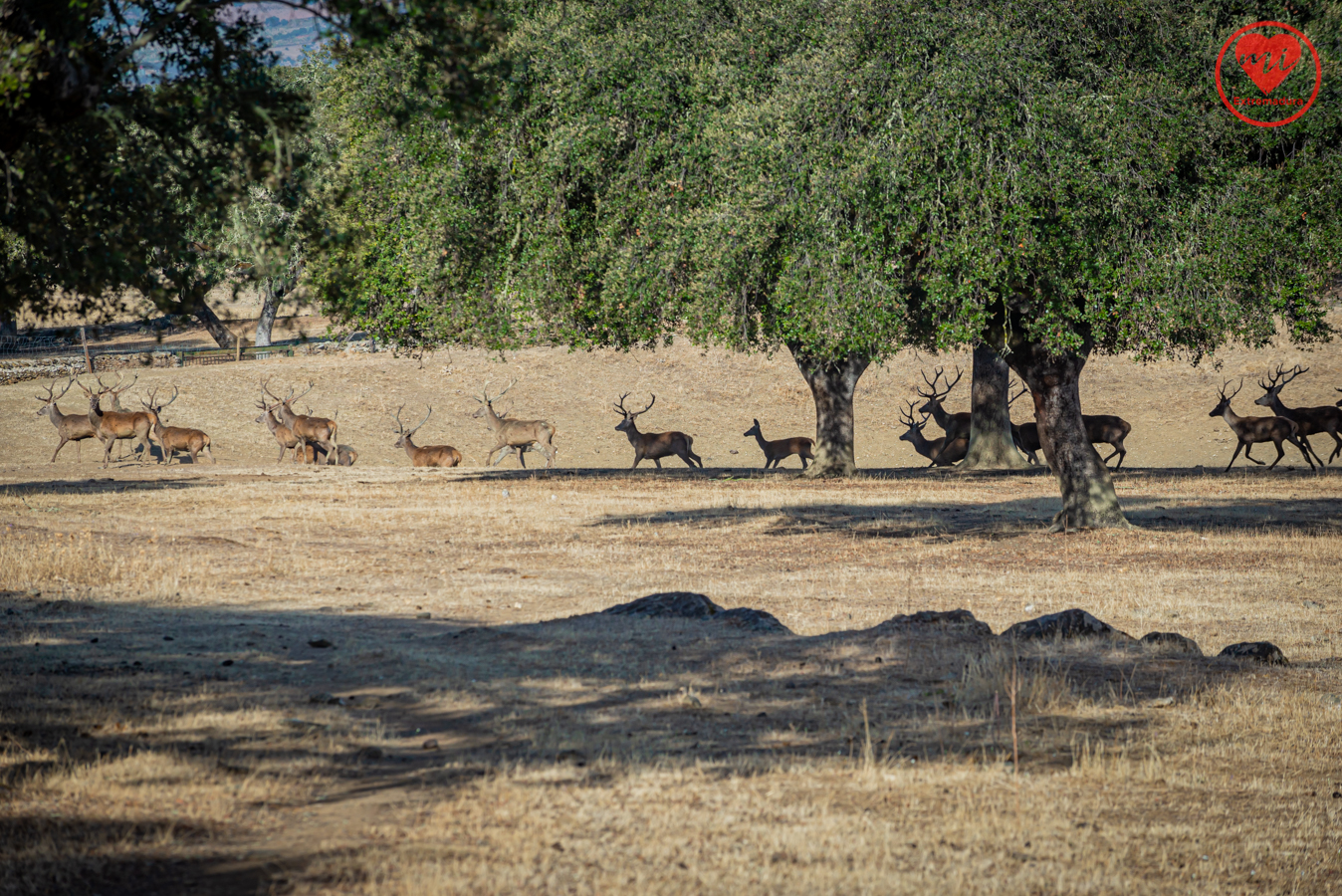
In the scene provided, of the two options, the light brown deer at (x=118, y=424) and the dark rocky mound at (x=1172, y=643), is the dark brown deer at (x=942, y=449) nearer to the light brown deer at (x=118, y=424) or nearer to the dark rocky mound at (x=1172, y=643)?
the light brown deer at (x=118, y=424)

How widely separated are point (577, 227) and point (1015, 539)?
32.8 feet

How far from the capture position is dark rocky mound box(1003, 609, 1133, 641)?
→ 35.5 ft

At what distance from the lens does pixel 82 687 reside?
8.59m

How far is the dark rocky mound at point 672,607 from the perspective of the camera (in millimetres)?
11680

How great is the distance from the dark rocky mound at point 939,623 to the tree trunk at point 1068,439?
9725 millimetres

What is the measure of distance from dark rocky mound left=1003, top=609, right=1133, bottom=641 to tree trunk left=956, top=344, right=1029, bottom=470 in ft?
82.8

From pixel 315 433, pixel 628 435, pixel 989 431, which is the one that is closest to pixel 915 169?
pixel 989 431

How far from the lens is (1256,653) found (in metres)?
10.4

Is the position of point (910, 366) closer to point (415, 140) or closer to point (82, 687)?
point (415, 140)

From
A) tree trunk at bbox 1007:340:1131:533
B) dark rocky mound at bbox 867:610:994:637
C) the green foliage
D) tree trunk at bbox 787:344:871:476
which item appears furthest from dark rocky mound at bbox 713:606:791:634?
tree trunk at bbox 787:344:871:476

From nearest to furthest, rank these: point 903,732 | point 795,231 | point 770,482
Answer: point 903,732, point 795,231, point 770,482

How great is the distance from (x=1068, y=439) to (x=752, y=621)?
11063 millimetres

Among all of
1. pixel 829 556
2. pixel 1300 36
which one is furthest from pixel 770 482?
pixel 1300 36

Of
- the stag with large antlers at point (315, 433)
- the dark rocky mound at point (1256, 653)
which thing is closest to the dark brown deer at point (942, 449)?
the stag with large antlers at point (315, 433)
